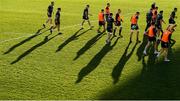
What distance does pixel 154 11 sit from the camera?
78.6 ft

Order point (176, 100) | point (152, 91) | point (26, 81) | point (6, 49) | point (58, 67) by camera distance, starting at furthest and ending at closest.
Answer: point (6, 49) → point (58, 67) → point (26, 81) → point (152, 91) → point (176, 100)

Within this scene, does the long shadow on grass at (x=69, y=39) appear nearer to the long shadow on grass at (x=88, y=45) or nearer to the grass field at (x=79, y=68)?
the grass field at (x=79, y=68)

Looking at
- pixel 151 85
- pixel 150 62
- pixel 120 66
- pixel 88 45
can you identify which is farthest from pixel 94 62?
pixel 151 85

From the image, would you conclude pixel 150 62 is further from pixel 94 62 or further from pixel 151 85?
pixel 151 85

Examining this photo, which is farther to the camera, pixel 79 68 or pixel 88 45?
pixel 88 45

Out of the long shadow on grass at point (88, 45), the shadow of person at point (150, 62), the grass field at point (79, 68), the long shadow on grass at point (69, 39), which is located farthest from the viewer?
the long shadow on grass at point (69, 39)

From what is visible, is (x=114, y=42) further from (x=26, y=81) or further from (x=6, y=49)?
(x=26, y=81)

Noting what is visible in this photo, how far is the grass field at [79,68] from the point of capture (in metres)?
13.8

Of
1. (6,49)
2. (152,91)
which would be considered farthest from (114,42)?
(152,91)

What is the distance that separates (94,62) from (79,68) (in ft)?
3.74

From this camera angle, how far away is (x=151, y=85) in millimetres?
14367

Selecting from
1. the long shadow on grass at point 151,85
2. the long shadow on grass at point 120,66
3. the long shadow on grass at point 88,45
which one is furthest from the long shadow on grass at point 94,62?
the long shadow on grass at point 151,85

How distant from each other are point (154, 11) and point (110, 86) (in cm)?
1107

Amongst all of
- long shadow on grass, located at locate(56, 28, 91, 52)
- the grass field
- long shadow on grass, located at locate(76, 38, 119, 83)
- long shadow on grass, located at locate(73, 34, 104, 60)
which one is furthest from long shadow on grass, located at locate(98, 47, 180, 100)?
long shadow on grass, located at locate(56, 28, 91, 52)
